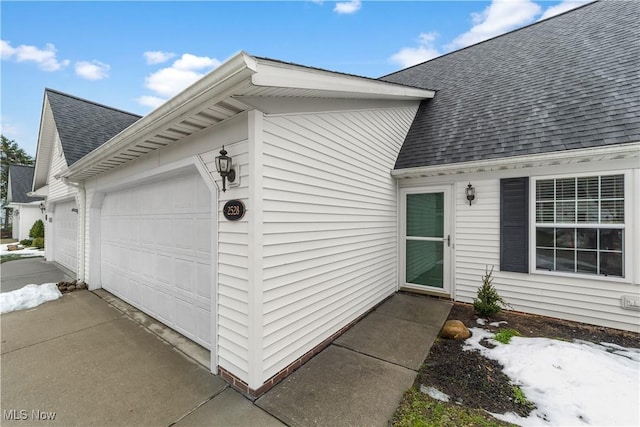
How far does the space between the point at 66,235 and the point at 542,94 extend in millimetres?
12985

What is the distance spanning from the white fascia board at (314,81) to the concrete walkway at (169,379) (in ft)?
9.00

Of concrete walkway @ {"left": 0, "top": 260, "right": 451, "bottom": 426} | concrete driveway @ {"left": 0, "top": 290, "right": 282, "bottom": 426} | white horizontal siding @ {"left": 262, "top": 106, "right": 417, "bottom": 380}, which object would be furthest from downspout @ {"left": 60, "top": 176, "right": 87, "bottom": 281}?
white horizontal siding @ {"left": 262, "top": 106, "right": 417, "bottom": 380}

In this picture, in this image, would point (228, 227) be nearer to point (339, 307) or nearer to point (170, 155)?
point (170, 155)

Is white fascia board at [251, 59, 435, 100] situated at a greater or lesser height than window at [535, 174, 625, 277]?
greater

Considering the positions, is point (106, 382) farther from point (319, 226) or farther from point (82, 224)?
Answer: point (82, 224)

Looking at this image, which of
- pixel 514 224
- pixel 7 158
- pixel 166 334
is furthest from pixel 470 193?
pixel 7 158

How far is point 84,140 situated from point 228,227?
7.99 metres

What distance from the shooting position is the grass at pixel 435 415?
197 cm

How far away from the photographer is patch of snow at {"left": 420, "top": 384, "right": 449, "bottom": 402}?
7.45ft

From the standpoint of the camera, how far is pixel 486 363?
277 centimetres

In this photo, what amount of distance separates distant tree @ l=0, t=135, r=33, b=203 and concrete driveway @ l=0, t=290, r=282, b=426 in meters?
28.0

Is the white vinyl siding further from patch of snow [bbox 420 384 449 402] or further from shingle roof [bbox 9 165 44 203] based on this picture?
shingle roof [bbox 9 165 44 203]

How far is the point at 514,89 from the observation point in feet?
17.3

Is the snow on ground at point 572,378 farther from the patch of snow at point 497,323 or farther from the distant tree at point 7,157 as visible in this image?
the distant tree at point 7,157
